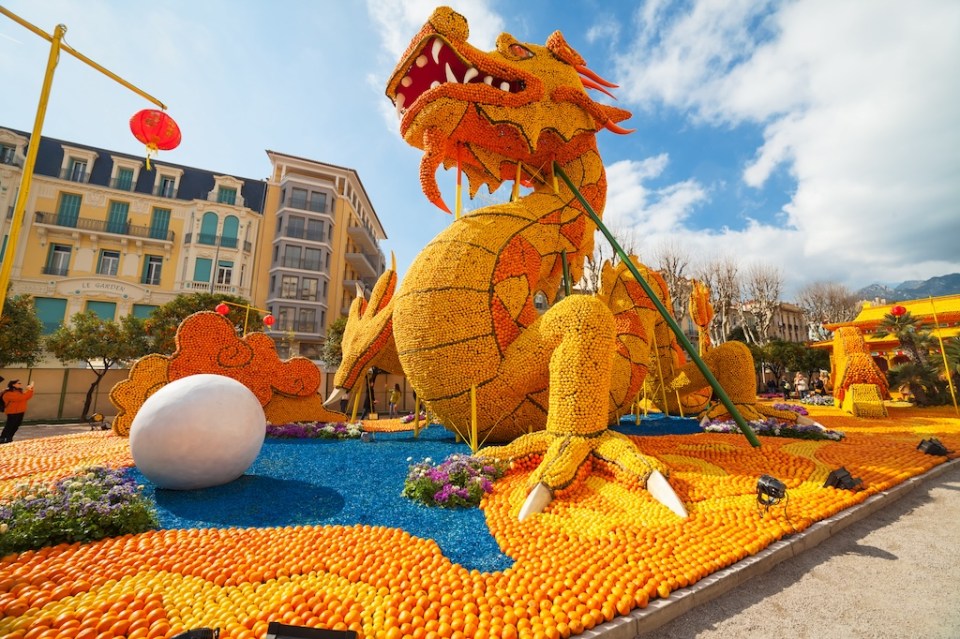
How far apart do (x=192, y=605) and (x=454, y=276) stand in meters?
3.99

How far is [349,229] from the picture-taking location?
106ft

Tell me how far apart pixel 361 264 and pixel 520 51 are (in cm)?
2903

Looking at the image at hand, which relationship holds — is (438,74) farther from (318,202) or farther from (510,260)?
(318,202)

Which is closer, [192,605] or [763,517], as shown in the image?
[192,605]

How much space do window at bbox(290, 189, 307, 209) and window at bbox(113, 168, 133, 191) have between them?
934cm

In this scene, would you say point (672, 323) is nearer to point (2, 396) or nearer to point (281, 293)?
point (2, 396)

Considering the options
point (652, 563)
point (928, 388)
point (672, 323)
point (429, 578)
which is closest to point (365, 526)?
point (429, 578)

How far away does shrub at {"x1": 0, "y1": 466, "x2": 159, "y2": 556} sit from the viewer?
3070mm

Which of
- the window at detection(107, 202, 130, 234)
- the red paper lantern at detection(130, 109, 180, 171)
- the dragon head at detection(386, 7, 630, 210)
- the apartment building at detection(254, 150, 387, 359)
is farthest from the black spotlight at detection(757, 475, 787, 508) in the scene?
the window at detection(107, 202, 130, 234)

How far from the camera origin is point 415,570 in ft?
9.09

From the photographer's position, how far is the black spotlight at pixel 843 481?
4164mm

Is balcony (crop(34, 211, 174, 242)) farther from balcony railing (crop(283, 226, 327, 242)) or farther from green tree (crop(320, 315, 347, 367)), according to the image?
green tree (crop(320, 315, 347, 367))

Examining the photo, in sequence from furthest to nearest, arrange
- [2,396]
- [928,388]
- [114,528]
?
[928,388]
[2,396]
[114,528]

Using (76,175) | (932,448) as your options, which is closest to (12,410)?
(932,448)
